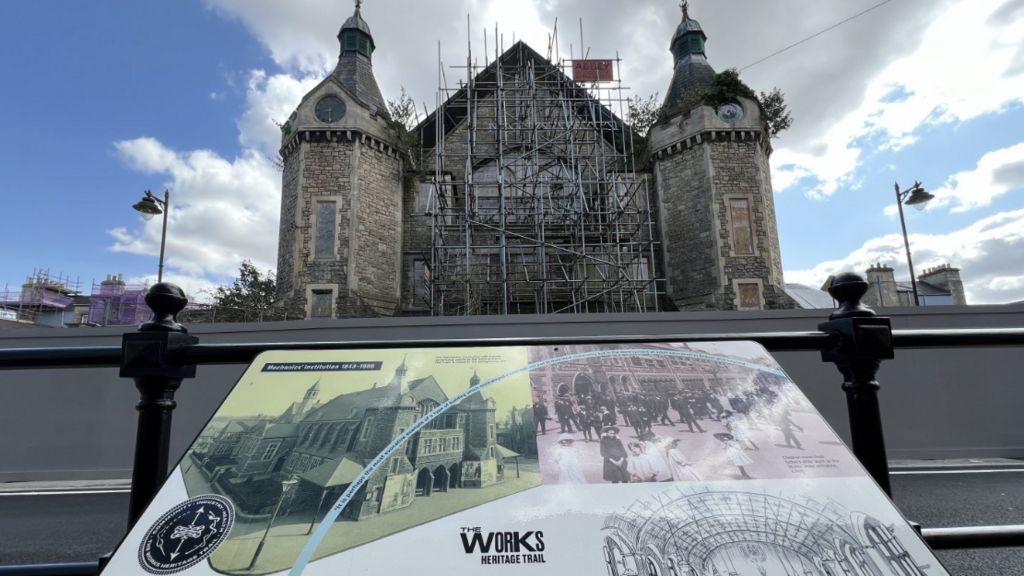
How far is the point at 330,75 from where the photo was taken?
725 inches

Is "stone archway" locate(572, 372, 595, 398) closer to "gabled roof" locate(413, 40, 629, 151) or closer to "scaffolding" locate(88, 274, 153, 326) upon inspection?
"gabled roof" locate(413, 40, 629, 151)

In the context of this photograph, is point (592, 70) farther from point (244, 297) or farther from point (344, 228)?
point (244, 297)

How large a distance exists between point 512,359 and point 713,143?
61.3 feet

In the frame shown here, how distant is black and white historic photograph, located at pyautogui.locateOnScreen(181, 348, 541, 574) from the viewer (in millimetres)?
1000

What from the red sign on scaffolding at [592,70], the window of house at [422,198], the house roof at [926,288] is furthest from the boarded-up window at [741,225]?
the house roof at [926,288]

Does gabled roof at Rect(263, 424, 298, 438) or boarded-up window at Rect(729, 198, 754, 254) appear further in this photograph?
boarded-up window at Rect(729, 198, 754, 254)

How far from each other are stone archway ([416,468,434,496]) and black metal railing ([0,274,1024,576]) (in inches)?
15.3

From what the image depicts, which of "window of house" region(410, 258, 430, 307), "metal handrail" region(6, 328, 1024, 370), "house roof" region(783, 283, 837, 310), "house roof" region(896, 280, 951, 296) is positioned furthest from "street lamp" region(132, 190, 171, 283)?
"house roof" region(896, 280, 951, 296)

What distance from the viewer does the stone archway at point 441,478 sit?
3.55 ft

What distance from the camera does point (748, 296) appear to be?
16422 millimetres

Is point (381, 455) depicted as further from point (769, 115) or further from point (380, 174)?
point (769, 115)

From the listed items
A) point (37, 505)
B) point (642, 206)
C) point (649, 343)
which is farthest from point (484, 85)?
point (649, 343)

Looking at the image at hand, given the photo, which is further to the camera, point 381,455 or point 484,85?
point 484,85

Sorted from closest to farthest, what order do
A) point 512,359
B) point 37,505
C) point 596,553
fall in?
point 596,553
point 512,359
point 37,505
